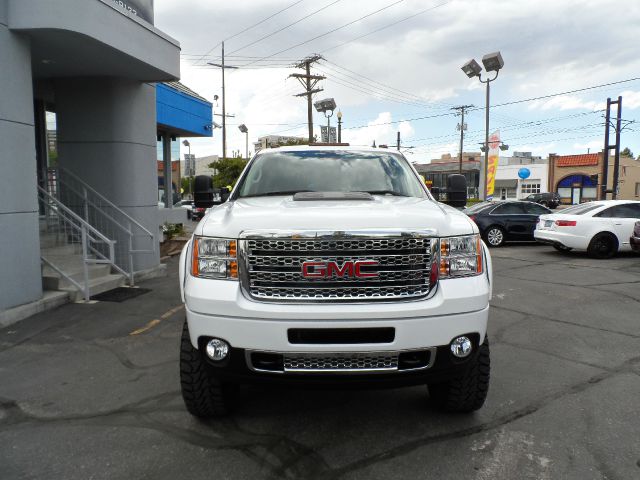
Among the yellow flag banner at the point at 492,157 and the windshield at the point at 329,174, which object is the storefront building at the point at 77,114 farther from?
the yellow flag banner at the point at 492,157

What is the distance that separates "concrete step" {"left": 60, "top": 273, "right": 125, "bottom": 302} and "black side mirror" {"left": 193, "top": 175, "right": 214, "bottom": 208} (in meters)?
3.58

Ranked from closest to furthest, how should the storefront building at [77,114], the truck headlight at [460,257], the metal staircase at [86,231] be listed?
the truck headlight at [460,257], the storefront building at [77,114], the metal staircase at [86,231]

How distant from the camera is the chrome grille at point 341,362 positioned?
9.45 feet

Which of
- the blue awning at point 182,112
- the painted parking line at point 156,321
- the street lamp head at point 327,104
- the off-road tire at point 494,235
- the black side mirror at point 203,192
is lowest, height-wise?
the painted parking line at point 156,321

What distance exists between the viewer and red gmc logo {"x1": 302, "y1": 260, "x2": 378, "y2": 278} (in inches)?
116

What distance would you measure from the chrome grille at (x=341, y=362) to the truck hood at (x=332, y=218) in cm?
72

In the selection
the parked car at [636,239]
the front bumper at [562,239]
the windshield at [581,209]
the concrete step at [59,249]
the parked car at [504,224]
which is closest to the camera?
the concrete step at [59,249]

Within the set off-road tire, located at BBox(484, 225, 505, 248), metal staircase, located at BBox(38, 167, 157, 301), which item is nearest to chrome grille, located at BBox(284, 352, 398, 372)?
metal staircase, located at BBox(38, 167, 157, 301)

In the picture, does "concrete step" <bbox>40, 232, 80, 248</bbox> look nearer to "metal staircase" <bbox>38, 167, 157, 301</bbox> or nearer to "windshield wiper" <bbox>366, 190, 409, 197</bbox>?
"metal staircase" <bbox>38, 167, 157, 301</bbox>

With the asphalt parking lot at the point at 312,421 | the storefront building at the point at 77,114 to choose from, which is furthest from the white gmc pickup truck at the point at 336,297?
the storefront building at the point at 77,114

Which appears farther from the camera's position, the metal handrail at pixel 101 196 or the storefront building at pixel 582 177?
the storefront building at pixel 582 177

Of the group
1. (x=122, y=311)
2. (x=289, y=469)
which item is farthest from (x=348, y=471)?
(x=122, y=311)

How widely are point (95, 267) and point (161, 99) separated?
7335 mm

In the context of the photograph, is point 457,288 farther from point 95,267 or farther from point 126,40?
point 95,267
